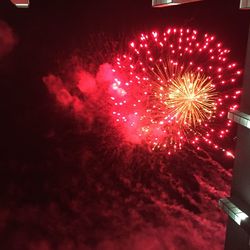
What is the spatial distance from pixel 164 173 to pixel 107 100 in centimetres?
237

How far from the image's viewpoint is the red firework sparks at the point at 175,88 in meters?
8.20

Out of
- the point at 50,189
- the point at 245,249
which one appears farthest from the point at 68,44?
the point at 245,249

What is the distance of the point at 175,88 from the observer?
26.9 feet

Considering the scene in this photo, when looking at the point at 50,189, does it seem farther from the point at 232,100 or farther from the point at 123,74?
the point at 232,100

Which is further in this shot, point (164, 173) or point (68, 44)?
point (164, 173)

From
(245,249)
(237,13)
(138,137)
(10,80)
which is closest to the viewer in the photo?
(245,249)

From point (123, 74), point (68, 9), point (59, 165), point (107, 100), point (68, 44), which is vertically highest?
point (68, 9)

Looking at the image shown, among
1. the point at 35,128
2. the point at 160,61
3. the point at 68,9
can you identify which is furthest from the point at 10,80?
the point at 160,61

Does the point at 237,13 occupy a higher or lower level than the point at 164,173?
higher

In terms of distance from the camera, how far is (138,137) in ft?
30.8

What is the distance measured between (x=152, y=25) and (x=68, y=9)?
1955mm

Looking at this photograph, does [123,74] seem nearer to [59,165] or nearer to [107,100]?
[107,100]

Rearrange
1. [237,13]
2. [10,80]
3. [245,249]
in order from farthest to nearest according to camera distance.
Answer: [10,80] < [237,13] < [245,249]

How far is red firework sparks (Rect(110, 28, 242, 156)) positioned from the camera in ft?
26.9
